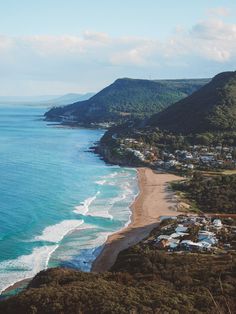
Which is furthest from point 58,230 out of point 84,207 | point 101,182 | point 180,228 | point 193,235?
point 101,182

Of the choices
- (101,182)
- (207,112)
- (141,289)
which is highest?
(207,112)

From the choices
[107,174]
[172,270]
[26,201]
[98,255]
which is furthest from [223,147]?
[172,270]

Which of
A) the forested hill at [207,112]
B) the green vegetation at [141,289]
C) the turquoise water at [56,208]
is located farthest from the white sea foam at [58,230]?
the forested hill at [207,112]

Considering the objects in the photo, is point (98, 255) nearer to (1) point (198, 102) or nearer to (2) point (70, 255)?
(2) point (70, 255)

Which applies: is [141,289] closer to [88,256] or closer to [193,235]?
[88,256]

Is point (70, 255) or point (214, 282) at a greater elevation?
point (214, 282)

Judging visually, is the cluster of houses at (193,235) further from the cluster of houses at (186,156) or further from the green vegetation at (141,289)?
the cluster of houses at (186,156)
